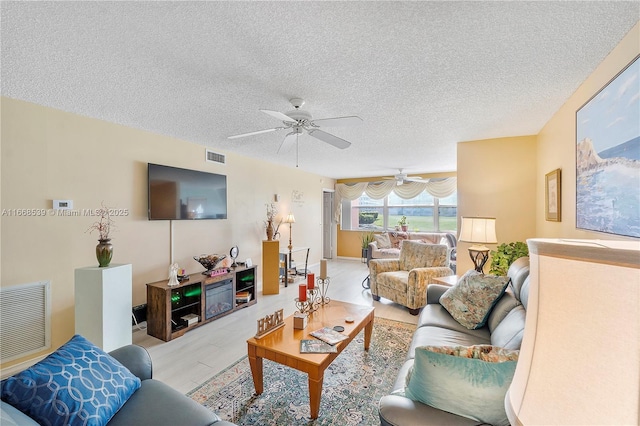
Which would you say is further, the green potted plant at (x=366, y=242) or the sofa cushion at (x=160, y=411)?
the green potted plant at (x=366, y=242)

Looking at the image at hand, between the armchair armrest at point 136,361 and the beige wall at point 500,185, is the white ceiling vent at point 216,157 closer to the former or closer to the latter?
the armchair armrest at point 136,361

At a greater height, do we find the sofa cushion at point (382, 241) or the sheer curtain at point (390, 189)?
the sheer curtain at point (390, 189)

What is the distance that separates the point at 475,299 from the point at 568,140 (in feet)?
5.38

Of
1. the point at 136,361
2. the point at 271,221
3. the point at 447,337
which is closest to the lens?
the point at 136,361

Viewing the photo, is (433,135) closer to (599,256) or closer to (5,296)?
(599,256)

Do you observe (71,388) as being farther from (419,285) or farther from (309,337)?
(419,285)

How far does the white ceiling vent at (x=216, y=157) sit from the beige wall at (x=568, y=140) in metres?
4.14

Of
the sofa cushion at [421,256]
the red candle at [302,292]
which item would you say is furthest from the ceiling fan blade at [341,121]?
the sofa cushion at [421,256]

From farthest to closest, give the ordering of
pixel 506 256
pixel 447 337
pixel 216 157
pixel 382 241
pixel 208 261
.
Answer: pixel 382 241 < pixel 216 157 < pixel 208 261 < pixel 506 256 < pixel 447 337

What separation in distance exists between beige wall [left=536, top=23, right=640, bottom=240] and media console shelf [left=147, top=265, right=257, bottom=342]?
373 centimetres

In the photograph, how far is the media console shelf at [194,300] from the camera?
2.86m

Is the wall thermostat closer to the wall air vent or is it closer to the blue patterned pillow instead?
the wall air vent

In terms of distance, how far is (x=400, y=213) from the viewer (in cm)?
723

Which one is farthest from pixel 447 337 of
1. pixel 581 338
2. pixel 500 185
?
pixel 500 185
